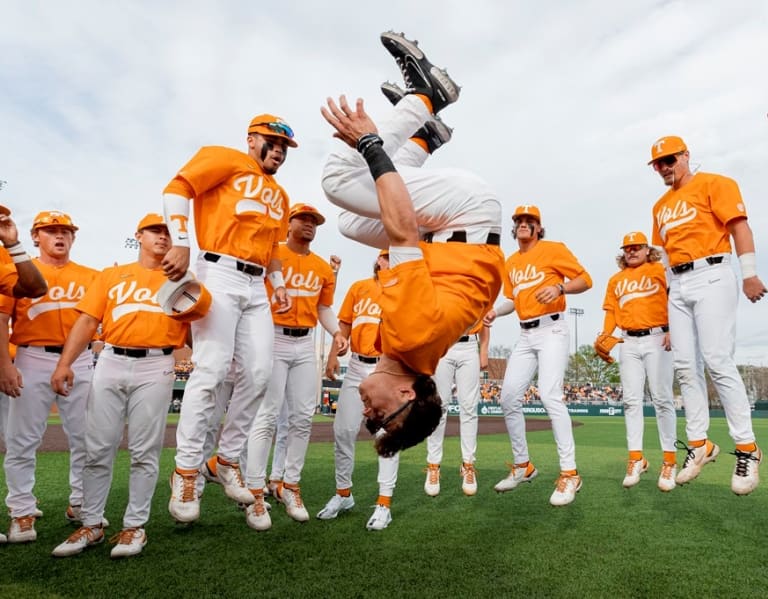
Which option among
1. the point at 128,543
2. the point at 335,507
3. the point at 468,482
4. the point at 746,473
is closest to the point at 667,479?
the point at 746,473

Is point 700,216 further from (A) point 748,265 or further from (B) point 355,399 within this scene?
(B) point 355,399

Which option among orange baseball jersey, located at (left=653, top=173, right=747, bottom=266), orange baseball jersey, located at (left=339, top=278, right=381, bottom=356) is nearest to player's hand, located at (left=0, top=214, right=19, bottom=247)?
orange baseball jersey, located at (left=339, top=278, right=381, bottom=356)

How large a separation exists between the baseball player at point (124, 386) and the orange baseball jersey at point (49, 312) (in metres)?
0.85

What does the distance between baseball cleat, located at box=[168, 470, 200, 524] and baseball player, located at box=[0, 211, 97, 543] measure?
1471mm

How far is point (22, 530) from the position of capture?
14.5 ft

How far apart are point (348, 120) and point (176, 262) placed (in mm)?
1499

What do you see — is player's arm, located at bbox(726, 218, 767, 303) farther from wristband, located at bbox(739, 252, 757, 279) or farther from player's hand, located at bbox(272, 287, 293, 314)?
player's hand, located at bbox(272, 287, 293, 314)

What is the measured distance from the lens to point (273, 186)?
4.62m

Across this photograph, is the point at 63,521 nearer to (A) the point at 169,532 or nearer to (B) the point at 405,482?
(A) the point at 169,532

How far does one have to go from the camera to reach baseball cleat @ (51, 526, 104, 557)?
12.9ft

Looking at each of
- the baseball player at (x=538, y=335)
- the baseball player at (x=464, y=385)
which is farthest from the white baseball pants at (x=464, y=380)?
the baseball player at (x=538, y=335)

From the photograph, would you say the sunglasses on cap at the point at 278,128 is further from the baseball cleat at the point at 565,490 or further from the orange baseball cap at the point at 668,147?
the baseball cleat at the point at 565,490

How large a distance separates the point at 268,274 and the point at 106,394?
1.64 meters

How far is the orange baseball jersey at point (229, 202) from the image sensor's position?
13.8ft
